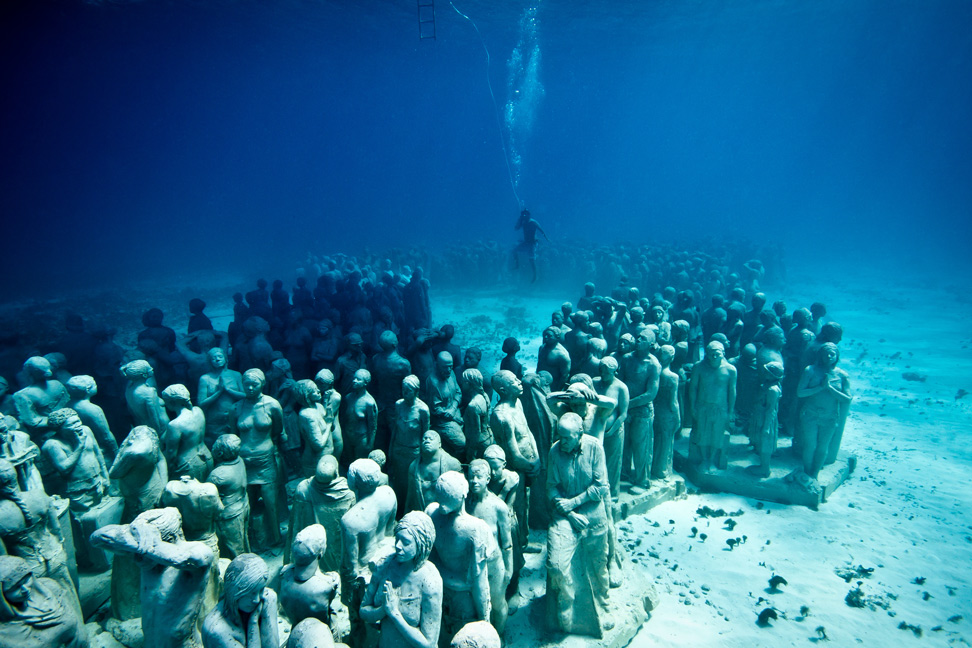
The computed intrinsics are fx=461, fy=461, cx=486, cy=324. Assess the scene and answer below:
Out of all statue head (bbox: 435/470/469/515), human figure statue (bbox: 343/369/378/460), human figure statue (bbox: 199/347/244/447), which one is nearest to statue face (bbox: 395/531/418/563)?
statue head (bbox: 435/470/469/515)

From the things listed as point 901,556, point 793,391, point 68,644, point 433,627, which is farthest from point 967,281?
point 68,644

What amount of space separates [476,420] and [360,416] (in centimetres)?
177

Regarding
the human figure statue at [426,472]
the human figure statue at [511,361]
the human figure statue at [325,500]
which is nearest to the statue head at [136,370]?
the human figure statue at [325,500]

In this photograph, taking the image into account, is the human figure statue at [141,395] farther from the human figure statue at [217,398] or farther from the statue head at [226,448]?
the statue head at [226,448]

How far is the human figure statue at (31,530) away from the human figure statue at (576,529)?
4.24 metres

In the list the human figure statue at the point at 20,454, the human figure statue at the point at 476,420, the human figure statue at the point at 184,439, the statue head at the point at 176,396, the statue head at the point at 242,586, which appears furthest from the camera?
the human figure statue at the point at 476,420

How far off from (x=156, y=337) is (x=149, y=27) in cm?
4769

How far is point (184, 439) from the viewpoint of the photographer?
219 inches

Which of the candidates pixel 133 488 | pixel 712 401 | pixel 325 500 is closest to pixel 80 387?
pixel 133 488

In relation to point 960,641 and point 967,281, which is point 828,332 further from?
point 967,281

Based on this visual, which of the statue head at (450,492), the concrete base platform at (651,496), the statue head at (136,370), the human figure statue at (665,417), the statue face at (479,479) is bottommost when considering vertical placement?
the concrete base platform at (651,496)

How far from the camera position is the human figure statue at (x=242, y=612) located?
9.49 feet

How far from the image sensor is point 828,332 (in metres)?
8.02

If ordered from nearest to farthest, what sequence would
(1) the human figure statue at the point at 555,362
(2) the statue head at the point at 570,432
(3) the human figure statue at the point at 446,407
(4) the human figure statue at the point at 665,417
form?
(2) the statue head at the point at 570,432
(3) the human figure statue at the point at 446,407
(4) the human figure statue at the point at 665,417
(1) the human figure statue at the point at 555,362
